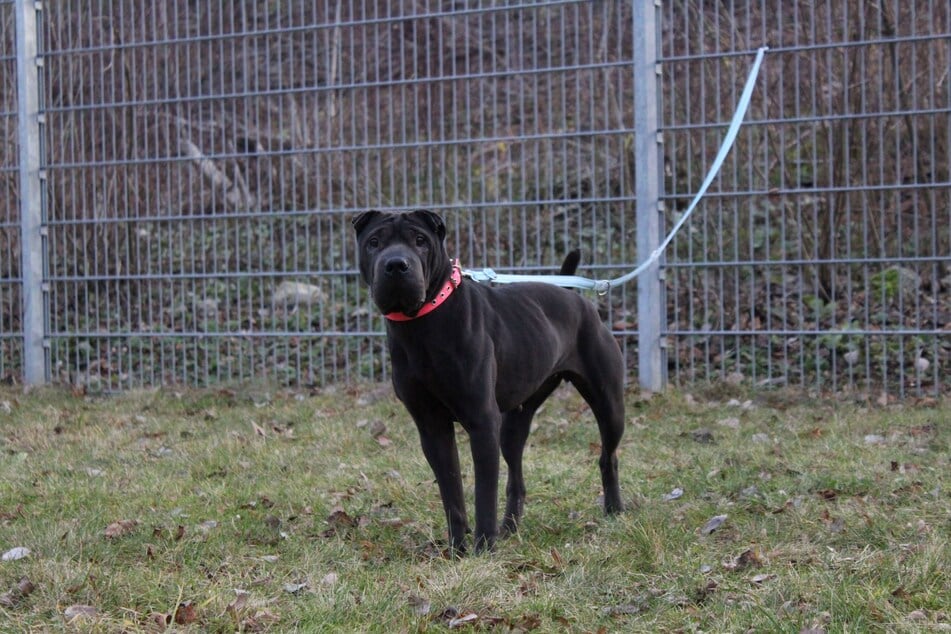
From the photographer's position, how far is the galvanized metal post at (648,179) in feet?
25.2

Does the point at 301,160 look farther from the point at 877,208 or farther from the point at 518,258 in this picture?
the point at 877,208

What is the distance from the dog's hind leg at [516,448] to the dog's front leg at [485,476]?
438 millimetres

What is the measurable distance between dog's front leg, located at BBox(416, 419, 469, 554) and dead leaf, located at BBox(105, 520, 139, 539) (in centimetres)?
126

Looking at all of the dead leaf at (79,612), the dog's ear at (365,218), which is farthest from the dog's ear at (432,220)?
the dead leaf at (79,612)

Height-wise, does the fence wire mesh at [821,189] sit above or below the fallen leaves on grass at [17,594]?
above

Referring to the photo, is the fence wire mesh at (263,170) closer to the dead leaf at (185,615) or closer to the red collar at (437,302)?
the red collar at (437,302)

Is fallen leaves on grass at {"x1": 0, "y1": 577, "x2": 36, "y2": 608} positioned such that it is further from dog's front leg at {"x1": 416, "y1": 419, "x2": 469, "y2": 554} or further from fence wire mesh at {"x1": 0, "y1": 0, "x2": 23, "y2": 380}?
fence wire mesh at {"x1": 0, "y1": 0, "x2": 23, "y2": 380}

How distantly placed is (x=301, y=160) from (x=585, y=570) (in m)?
5.40

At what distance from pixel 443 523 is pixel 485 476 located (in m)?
0.67

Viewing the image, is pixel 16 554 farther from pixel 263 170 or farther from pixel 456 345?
pixel 263 170

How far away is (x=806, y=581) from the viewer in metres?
3.46

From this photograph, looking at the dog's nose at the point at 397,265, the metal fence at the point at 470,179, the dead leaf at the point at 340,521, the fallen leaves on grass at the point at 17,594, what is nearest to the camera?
the fallen leaves on grass at the point at 17,594

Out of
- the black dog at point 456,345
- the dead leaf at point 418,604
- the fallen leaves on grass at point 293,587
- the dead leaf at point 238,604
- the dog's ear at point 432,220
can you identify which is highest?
the dog's ear at point 432,220

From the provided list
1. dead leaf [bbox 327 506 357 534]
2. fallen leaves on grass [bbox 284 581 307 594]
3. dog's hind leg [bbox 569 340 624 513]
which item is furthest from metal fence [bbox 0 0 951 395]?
fallen leaves on grass [bbox 284 581 307 594]
